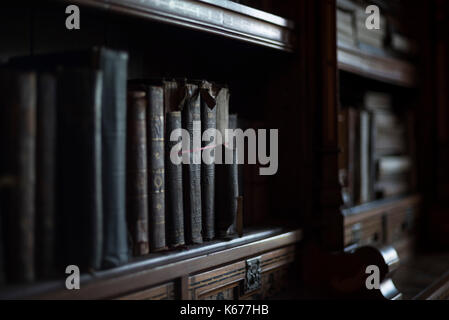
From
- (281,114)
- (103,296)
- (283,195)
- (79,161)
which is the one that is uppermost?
(281,114)

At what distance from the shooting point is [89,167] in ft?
2.07

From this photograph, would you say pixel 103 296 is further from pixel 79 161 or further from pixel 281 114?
pixel 281 114

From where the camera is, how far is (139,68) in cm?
102

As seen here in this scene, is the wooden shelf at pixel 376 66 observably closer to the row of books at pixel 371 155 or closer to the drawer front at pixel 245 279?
the row of books at pixel 371 155

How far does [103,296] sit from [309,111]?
68cm

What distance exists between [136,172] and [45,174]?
163 millimetres

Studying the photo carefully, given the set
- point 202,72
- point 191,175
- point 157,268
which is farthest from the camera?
point 202,72

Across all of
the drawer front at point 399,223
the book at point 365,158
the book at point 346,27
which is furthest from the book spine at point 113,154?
the drawer front at point 399,223

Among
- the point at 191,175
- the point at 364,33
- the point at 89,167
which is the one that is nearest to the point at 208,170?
the point at 191,175

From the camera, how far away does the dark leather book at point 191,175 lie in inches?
32.6

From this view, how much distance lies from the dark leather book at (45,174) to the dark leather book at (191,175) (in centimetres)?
28

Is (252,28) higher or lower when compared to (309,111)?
higher

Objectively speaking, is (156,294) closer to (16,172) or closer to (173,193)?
(173,193)

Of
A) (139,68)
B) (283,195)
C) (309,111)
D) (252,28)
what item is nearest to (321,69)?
(309,111)
